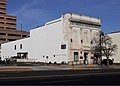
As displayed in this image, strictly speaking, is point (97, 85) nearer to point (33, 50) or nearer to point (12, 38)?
point (33, 50)

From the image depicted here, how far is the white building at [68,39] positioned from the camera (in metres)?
61.3

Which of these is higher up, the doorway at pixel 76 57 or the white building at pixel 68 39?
the white building at pixel 68 39

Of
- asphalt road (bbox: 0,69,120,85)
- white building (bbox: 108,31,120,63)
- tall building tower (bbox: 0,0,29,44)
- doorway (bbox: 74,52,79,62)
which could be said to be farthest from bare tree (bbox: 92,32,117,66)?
tall building tower (bbox: 0,0,29,44)

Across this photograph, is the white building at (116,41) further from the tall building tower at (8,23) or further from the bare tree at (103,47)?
the tall building tower at (8,23)

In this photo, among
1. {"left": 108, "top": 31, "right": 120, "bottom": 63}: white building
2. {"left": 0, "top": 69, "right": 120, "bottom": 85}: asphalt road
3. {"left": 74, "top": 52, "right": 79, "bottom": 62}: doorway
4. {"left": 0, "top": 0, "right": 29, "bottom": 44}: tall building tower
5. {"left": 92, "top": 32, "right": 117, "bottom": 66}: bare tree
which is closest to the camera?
{"left": 0, "top": 69, "right": 120, "bottom": 85}: asphalt road

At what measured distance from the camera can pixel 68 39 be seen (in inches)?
2404

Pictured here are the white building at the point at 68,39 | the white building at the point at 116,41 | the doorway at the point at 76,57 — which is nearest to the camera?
the white building at the point at 68,39

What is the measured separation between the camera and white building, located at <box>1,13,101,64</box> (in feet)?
201

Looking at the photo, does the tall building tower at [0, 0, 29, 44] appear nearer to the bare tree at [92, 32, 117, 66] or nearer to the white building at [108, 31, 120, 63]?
the white building at [108, 31, 120, 63]

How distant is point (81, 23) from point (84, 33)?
9.21 ft

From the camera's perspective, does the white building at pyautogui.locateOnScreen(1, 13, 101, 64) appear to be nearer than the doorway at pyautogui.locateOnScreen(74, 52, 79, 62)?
Yes

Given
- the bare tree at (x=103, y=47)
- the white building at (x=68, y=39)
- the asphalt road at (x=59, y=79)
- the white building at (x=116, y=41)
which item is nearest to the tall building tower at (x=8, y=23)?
the white building at (x=68, y=39)

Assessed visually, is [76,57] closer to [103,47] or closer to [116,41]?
[103,47]

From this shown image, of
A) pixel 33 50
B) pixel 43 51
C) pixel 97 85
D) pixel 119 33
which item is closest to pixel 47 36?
pixel 43 51
